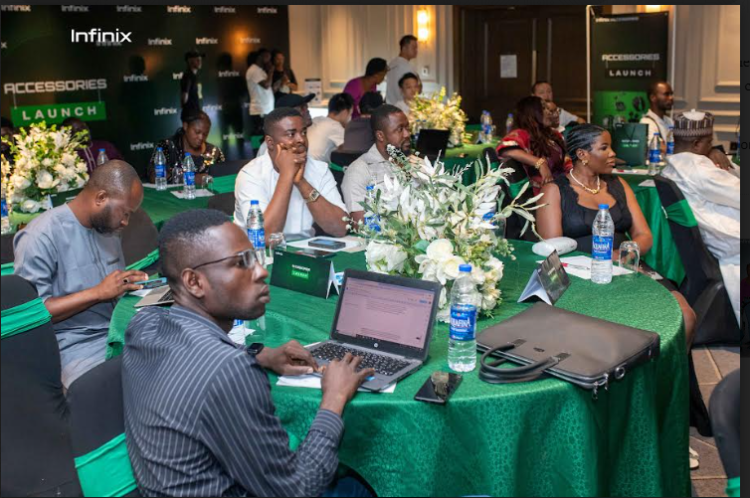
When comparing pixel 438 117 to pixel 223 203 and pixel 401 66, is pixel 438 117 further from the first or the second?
pixel 401 66

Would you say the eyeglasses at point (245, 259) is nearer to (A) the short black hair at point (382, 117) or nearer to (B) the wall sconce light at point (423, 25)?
(A) the short black hair at point (382, 117)

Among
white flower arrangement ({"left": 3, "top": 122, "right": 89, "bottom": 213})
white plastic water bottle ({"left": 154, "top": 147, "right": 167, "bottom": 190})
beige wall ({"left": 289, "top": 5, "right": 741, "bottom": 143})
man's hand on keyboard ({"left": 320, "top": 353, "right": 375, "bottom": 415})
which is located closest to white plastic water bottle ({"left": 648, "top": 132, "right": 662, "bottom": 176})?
beige wall ({"left": 289, "top": 5, "right": 741, "bottom": 143})

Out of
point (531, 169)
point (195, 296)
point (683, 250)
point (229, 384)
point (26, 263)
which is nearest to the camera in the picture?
point (229, 384)

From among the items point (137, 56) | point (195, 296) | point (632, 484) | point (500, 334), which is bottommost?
point (632, 484)

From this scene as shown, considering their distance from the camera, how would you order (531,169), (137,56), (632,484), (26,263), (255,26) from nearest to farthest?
1. (632,484)
2. (26,263)
3. (531,169)
4. (137,56)
5. (255,26)

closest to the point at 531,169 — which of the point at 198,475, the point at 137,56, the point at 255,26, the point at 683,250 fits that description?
the point at 683,250

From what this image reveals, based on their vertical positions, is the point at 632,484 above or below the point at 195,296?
below

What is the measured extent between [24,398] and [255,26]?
996cm

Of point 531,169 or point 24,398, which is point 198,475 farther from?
point 531,169

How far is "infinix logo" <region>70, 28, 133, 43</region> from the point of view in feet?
30.5

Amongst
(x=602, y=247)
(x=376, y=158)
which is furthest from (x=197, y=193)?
(x=602, y=247)

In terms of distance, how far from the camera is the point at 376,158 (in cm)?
452

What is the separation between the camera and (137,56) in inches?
391

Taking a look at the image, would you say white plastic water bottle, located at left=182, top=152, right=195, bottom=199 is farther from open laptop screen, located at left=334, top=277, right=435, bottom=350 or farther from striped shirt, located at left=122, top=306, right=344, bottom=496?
striped shirt, located at left=122, top=306, right=344, bottom=496
